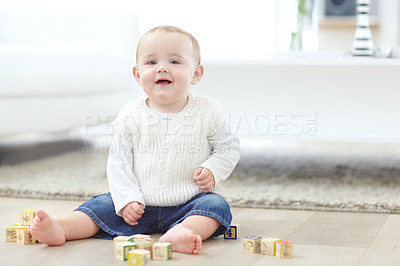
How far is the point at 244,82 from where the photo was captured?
2.16 m

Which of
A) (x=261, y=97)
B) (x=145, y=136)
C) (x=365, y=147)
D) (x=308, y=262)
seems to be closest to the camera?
(x=308, y=262)

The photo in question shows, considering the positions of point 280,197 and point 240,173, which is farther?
point 240,173

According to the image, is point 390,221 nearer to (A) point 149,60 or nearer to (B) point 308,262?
(B) point 308,262

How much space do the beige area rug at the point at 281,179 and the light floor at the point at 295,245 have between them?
81 mm

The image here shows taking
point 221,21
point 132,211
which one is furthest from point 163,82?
point 221,21

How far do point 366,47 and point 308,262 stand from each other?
4.55ft

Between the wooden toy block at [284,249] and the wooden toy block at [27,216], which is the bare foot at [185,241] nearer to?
the wooden toy block at [284,249]

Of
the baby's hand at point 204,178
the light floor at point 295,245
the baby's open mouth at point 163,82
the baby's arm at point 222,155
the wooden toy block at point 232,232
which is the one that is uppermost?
the baby's open mouth at point 163,82

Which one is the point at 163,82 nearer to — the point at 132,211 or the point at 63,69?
the point at 132,211

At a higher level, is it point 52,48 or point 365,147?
point 52,48

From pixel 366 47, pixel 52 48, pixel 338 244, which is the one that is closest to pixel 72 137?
pixel 52 48

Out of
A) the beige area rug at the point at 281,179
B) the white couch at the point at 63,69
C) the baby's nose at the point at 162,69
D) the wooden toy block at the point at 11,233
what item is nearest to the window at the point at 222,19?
the white couch at the point at 63,69

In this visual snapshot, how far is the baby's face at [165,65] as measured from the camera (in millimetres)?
1352

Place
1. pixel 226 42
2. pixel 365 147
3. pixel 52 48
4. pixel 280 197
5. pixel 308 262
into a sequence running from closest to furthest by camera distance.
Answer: pixel 308 262 < pixel 280 197 < pixel 52 48 < pixel 365 147 < pixel 226 42
